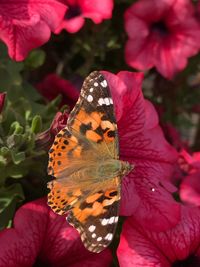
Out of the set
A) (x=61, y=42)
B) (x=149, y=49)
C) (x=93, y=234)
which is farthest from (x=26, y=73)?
(x=93, y=234)

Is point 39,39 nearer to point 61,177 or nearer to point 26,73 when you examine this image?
point 61,177

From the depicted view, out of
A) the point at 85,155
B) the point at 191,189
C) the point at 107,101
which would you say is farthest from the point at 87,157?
the point at 191,189

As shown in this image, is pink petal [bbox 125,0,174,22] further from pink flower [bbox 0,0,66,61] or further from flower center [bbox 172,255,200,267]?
flower center [bbox 172,255,200,267]

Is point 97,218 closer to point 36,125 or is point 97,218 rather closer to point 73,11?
point 36,125

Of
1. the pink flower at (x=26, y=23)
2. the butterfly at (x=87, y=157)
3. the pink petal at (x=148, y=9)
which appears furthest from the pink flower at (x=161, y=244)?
the pink petal at (x=148, y=9)

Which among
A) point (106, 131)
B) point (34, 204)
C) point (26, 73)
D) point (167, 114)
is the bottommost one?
point (167, 114)

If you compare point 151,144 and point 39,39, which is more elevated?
point 39,39

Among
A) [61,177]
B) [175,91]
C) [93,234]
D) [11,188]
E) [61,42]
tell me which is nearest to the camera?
[93,234]
